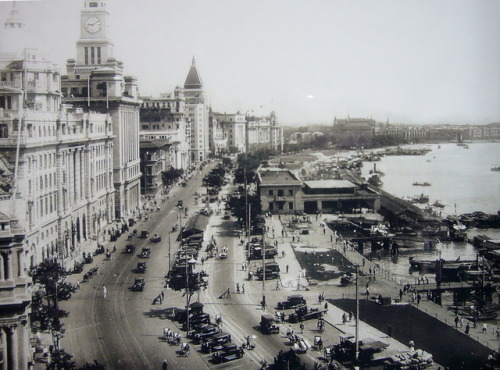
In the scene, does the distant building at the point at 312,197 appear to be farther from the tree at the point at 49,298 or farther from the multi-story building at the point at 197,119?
the multi-story building at the point at 197,119

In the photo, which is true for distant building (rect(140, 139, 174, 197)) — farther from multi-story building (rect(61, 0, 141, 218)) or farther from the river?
the river

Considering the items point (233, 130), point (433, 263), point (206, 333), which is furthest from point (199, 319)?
point (233, 130)

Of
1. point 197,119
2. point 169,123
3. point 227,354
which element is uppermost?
point 197,119

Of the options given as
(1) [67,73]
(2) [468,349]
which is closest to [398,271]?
(2) [468,349]

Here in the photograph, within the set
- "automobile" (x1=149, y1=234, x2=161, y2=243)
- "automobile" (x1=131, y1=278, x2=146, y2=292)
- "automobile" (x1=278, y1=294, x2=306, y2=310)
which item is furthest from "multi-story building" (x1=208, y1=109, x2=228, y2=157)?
"automobile" (x1=278, y1=294, x2=306, y2=310)

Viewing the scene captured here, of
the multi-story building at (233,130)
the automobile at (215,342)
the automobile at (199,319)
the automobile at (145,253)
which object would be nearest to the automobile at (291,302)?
the automobile at (199,319)

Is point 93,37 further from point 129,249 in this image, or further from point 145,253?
point 145,253
